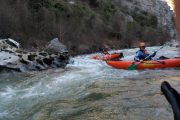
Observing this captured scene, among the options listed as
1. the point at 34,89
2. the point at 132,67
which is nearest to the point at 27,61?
the point at 132,67

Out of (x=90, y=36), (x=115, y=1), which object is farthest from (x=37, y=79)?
(x=115, y=1)

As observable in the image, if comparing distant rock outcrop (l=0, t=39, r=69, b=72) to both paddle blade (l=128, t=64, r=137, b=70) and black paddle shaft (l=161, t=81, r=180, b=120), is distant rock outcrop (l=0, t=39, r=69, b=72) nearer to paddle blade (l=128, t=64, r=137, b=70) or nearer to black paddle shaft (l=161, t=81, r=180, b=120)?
paddle blade (l=128, t=64, r=137, b=70)

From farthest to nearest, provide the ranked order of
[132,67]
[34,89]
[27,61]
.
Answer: [27,61] < [132,67] < [34,89]

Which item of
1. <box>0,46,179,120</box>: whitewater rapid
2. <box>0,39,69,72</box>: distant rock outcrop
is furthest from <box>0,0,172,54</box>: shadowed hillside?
<box>0,46,179,120</box>: whitewater rapid

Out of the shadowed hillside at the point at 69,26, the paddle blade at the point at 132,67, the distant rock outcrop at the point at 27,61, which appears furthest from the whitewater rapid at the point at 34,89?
the shadowed hillside at the point at 69,26

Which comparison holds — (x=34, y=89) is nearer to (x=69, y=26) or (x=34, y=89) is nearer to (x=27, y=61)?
(x=27, y=61)

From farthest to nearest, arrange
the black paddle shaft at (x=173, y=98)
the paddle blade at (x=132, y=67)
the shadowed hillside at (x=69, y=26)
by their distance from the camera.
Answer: the shadowed hillside at (x=69, y=26) → the paddle blade at (x=132, y=67) → the black paddle shaft at (x=173, y=98)

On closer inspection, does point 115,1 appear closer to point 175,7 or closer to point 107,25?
point 107,25

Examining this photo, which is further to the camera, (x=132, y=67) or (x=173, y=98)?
(x=132, y=67)

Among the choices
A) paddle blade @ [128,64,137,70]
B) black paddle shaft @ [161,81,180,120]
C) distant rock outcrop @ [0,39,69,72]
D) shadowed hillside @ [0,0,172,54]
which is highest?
shadowed hillside @ [0,0,172,54]

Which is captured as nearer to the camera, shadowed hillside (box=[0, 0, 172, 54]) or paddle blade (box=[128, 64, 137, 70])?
paddle blade (box=[128, 64, 137, 70])

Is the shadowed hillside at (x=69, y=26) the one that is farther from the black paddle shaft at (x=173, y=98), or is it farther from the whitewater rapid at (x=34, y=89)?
the black paddle shaft at (x=173, y=98)

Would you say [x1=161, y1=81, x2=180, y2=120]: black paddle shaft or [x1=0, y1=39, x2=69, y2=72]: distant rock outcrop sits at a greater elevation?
[x1=161, y1=81, x2=180, y2=120]: black paddle shaft

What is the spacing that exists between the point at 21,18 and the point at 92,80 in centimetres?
2036
